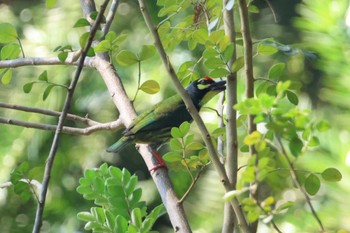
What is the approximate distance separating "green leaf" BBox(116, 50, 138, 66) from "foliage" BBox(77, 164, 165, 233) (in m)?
0.15

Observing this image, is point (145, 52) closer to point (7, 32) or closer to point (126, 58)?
point (126, 58)

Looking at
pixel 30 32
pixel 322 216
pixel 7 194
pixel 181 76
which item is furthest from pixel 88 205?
pixel 181 76

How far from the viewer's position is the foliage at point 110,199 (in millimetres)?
1041

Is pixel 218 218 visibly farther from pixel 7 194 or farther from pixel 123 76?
pixel 7 194

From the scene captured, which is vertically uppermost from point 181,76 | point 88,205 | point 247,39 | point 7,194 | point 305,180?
point 7,194

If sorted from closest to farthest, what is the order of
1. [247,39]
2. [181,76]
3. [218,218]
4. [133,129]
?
[247,39]
[181,76]
[133,129]
[218,218]

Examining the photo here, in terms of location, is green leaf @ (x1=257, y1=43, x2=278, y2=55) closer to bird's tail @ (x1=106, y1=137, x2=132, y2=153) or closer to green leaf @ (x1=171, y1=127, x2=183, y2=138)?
green leaf @ (x1=171, y1=127, x2=183, y2=138)

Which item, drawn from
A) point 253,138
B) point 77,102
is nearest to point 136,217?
point 253,138

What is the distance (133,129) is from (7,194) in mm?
1559

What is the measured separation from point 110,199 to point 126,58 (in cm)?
19

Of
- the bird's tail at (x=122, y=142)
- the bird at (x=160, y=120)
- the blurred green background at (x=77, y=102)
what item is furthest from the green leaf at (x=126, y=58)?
the blurred green background at (x=77, y=102)

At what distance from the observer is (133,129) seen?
155 centimetres

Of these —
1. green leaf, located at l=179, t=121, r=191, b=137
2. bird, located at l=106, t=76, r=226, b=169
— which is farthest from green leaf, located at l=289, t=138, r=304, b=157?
bird, located at l=106, t=76, r=226, b=169

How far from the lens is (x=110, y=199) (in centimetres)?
107
